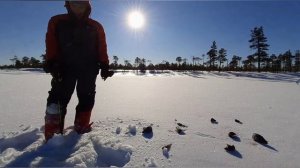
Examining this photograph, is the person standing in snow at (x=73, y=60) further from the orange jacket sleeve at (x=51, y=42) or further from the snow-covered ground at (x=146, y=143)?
the snow-covered ground at (x=146, y=143)

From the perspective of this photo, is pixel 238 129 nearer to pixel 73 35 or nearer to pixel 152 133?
pixel 152 133

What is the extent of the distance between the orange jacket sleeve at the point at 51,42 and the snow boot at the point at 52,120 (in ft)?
1.45

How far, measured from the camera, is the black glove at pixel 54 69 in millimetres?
2223

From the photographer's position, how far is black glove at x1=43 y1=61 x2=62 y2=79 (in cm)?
222

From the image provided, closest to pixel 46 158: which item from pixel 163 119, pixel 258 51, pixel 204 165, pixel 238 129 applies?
pixel 204 165

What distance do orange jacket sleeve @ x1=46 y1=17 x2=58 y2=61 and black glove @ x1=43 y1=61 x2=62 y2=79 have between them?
0.05 m

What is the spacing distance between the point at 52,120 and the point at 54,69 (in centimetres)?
44

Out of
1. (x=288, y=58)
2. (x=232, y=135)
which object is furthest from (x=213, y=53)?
(x=232, y=135)

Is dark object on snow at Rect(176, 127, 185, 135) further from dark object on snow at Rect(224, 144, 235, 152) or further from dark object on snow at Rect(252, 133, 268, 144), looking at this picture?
dark object on snow at Rect(252, 133, 268, 144)

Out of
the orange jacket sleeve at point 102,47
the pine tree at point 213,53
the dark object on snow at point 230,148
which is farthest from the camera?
the pine tree at point 213,53

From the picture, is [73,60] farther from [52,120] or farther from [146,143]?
[146,143]

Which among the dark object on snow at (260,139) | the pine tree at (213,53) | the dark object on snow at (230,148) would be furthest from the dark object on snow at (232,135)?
the pine tree at (213,53)

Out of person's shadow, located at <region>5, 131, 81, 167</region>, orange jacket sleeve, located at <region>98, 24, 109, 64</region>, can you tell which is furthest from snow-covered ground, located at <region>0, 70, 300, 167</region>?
orange jacket sleeve, located at <region>98, 24, 109, 64</region>

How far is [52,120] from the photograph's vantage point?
2.18 m
